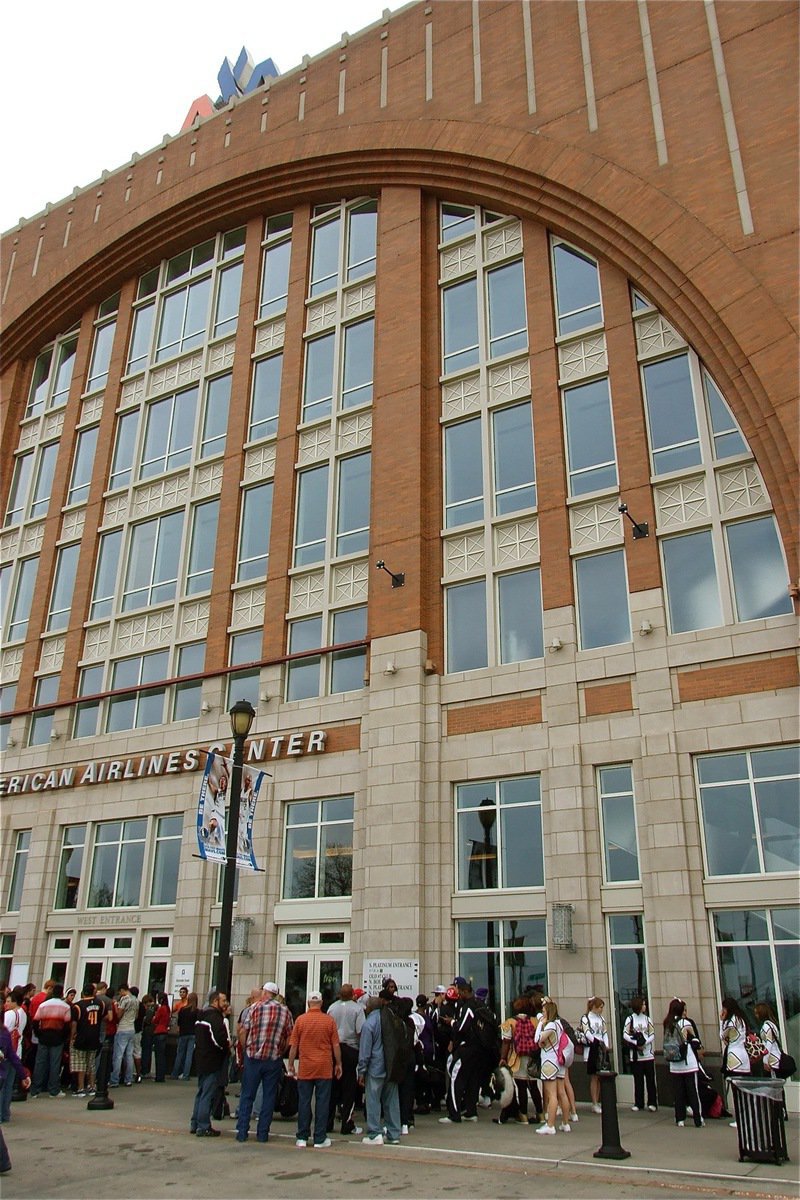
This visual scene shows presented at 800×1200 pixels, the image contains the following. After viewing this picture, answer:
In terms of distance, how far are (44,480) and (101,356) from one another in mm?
5043

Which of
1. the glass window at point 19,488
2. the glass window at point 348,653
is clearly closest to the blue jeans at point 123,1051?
the glass window at point 348,653

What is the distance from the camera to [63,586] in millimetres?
29594

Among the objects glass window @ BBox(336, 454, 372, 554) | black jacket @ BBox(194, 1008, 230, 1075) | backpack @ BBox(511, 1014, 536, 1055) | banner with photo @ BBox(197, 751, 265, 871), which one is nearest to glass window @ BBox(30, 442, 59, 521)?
glass window @ BBox(336, 454, 372, 554)

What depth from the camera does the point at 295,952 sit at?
68.1 feet

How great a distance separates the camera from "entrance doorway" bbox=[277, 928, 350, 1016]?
20.2 m

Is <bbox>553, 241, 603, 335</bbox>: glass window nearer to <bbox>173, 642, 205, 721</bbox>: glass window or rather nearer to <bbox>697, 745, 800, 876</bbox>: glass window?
<bbox>697, 745, 800, 876</bbox>: glass window

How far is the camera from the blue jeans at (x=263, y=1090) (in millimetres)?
11336

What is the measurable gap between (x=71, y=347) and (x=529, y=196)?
19.4 m

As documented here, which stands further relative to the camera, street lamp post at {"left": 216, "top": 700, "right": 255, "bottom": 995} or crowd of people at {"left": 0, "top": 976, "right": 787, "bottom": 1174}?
street lamp post at {"left": 216, "top": 700, "right": 255, "bottom": 995}

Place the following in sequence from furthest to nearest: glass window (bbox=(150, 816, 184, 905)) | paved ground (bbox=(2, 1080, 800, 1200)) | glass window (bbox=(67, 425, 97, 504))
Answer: glass window (bbox=(67, 425, 97, 504))
glass window (bbox=(150, 816, 184, 905))
paved ground (bbox=(2, 1080, 800, 1200))

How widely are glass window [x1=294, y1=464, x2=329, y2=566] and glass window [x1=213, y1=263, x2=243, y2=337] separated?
22.8 ft

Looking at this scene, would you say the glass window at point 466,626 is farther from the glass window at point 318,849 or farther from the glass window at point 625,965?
the glass window at point 625,965

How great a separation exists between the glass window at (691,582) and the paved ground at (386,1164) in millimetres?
8866

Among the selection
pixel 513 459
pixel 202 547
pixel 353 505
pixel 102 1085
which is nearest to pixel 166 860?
pixel 202 547
